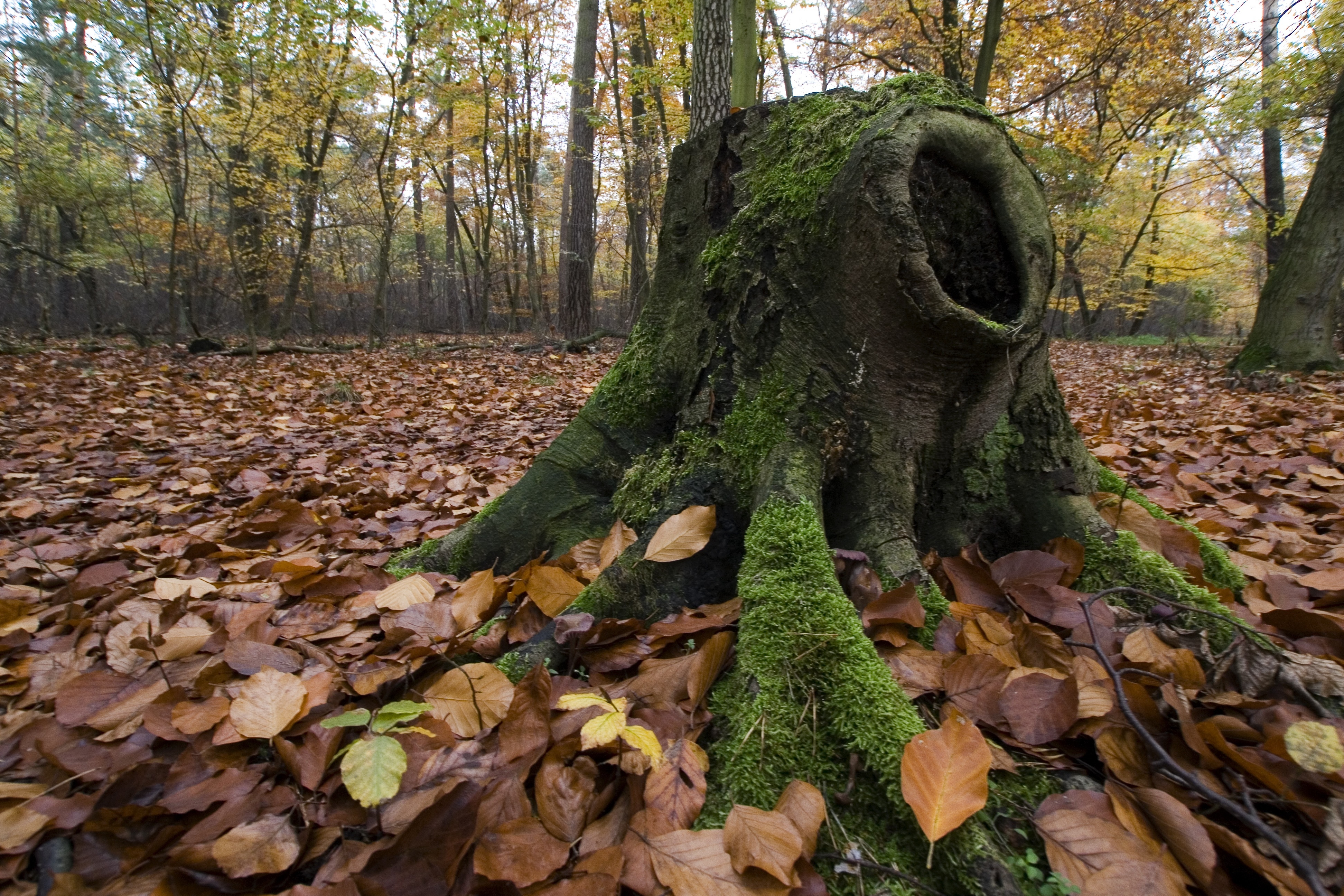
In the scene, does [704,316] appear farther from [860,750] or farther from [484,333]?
[484,333]

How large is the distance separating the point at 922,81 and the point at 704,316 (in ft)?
2.78

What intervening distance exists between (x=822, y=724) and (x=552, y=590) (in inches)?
32.7

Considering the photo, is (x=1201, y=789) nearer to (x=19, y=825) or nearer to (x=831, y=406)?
(x=831, y=406)

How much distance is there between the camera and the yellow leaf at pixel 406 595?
71.2 inches

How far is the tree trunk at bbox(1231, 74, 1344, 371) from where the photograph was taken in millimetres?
5562

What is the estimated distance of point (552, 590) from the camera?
167 centimetres

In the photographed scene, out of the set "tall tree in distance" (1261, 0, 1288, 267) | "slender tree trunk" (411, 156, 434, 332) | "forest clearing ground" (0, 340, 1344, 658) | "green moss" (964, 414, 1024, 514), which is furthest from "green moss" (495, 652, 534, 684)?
"slender tree trunk" (411, 156, 434, 332)

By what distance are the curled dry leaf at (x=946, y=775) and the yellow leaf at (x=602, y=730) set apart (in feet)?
1.54

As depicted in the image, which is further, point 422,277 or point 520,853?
point 422,277

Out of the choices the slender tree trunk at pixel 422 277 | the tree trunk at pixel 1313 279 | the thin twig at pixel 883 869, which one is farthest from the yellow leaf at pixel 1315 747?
the slender tree trunk at pixel 422 277

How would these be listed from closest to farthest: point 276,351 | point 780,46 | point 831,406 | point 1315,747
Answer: point 1315,747
point 831,406
point 276,351
point 780,46

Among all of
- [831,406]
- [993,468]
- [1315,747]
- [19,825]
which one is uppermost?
[831,406]

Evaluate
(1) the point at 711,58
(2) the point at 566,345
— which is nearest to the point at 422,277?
(2) the point at 566,345

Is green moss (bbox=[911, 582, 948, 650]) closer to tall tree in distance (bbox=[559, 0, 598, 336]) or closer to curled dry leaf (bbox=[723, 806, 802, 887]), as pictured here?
curled dry leaf (bbox=[723, 806, 802, 887])
